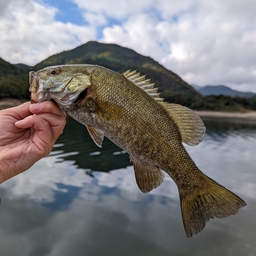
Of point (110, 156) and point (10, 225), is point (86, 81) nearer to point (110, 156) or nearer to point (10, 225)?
point (10, 225)

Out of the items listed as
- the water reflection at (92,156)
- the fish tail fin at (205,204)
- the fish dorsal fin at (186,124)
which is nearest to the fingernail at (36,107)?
the fish dorsal fin at (186,124)

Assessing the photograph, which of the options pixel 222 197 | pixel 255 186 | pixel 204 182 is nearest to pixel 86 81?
pixel 204 182

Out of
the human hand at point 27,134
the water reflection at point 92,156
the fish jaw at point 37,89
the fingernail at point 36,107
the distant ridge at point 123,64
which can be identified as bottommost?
the water reflection at point 92,156

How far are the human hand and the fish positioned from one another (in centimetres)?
17

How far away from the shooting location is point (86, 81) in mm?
2926

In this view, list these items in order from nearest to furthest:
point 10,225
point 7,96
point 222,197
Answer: point 222,197 < point 10,225 < point 7,96

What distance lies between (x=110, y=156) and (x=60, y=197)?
12535 mm

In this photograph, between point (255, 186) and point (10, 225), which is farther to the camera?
point (255, 186)

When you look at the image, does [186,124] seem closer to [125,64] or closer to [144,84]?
[144,84]

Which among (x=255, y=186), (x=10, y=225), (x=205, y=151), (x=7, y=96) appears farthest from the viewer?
(x=7, y=96)

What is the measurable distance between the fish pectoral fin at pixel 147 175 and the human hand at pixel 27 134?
3.70 feet

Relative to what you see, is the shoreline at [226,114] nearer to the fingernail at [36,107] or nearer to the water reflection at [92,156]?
the water reflection at [92,156]

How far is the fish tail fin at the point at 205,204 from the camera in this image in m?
2.83

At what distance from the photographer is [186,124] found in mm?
3039
